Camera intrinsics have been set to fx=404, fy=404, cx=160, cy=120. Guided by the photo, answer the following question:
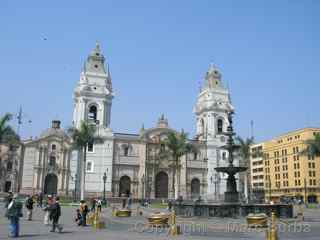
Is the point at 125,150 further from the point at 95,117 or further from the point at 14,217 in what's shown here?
the point at 14,217

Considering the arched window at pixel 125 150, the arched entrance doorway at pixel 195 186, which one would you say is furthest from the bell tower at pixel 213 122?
the arched window at pixel 125 150

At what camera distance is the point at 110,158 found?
2788 inches

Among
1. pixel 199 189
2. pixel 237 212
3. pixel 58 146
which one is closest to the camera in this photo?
pixel 237 212

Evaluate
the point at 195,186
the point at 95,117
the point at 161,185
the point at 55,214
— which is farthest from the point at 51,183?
the point at 55,214

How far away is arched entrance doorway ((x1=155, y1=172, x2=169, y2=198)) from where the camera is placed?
73812 mm

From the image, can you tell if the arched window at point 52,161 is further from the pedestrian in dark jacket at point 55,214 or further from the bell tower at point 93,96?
the pedestrian in dark jacket at point 55,214

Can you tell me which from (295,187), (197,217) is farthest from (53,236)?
(295,187)

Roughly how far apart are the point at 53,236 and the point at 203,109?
216 ft

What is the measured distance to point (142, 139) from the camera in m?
74.2

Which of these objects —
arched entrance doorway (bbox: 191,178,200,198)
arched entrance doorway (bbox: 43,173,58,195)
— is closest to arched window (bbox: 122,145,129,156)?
arched entrance doorway (bbox: 43,173,58,195)

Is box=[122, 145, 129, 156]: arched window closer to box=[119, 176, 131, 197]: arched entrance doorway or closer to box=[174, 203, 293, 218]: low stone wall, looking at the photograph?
A: box=[119, 176, 131, 197]: arched entrance doorway

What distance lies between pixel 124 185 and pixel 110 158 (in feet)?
18.4

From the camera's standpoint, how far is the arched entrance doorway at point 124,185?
71.6 m

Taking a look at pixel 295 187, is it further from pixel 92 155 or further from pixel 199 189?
pixel 92 155
